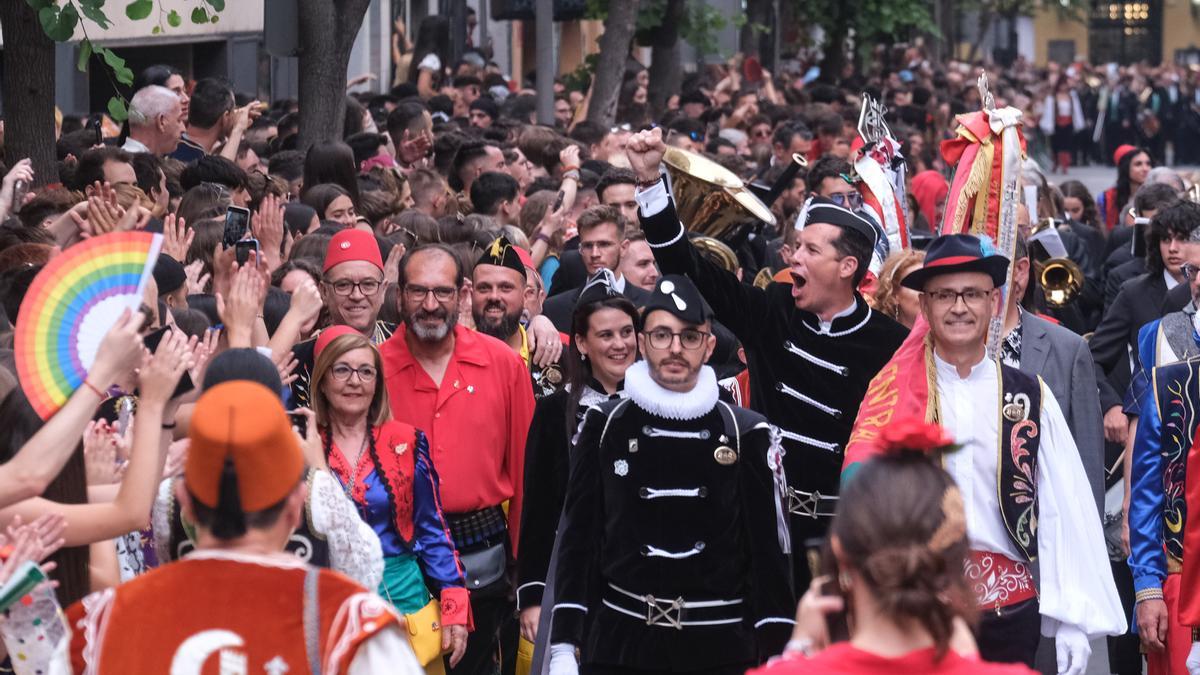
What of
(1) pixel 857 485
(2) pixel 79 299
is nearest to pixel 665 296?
(2) pixel 79 299

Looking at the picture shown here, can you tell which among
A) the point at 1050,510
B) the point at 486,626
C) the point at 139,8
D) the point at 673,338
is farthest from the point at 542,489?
the point at 139,8

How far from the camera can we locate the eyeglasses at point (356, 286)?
7418 millimetres

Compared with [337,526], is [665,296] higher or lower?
higher

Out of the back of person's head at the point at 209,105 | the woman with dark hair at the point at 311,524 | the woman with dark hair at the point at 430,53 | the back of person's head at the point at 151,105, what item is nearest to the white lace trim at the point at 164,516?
Answer: the woman with dark hair at the point at 311,524

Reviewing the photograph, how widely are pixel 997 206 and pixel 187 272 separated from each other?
3.02m

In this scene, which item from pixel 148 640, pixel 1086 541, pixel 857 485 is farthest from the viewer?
pixel 1086 541

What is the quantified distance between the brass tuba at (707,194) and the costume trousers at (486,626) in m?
1.84

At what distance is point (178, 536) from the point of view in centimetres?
522

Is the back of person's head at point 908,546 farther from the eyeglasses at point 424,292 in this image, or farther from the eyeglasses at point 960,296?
the eyeglasses at point 424,292

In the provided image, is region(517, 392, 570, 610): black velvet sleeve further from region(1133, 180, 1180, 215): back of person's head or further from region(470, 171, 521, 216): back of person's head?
region(1133, 180, 1180, 215): back of person's head

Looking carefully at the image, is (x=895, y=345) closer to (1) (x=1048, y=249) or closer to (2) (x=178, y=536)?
(2) (x=178, y=536)

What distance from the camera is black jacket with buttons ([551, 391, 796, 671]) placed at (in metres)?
5.92

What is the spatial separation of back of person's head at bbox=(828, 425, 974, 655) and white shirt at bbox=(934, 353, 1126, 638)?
2.26m

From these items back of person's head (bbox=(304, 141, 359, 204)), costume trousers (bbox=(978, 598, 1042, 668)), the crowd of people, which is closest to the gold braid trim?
the crowd of people
